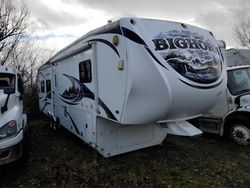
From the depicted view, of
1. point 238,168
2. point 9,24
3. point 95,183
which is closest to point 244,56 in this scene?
point 238,168

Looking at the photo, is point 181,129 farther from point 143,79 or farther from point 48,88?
point 48,88

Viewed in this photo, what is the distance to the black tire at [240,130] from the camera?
6.61 meters

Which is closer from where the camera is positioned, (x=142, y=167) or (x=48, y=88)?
(x=142, y=167)

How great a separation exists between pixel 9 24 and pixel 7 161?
50.0 feet

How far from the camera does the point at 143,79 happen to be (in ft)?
13.8

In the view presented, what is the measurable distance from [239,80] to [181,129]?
327 centimetres

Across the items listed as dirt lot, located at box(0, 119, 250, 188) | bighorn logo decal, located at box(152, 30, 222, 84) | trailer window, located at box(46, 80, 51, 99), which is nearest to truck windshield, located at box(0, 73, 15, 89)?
dirt lot, located at box(0, 119, 250, 188)

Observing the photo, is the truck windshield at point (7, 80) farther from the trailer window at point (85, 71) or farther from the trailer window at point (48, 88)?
the trailer window at point (48, 88)

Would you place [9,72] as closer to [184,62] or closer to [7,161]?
[7,161]

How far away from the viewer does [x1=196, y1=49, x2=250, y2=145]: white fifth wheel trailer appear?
669cm

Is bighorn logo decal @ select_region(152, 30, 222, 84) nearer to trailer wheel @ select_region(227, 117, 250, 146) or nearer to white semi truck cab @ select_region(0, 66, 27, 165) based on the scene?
trailer wheel @ select_region(227, 117, 250, 146)

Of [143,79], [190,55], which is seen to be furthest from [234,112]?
[143,79]

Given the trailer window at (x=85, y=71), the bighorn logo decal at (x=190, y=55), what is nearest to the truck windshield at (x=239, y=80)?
the bighorn logo decal at (x=190, y=55)

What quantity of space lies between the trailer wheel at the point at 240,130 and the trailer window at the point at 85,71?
3.76 m
